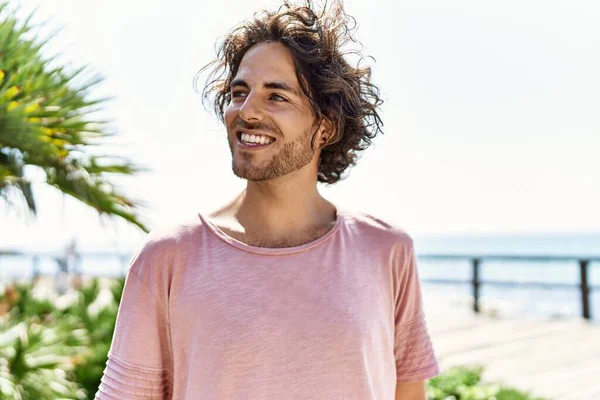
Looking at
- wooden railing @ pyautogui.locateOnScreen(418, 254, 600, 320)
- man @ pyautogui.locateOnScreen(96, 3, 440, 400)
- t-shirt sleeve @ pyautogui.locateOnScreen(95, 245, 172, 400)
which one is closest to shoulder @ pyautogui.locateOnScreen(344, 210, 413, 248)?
man @ pyautogui.locateOnScreen(96, 3, 440, 400)

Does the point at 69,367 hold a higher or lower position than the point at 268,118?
lower

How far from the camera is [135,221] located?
11.6ft

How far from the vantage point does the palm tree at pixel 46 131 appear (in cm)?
290

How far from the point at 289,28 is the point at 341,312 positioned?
28.7 inches

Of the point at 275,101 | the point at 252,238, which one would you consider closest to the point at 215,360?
the point at 252,238

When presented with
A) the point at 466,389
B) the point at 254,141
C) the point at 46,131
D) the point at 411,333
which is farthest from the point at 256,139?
the point at 466,389

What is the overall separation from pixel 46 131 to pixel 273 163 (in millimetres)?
1837

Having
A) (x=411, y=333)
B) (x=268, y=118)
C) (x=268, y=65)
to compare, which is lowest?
(x=411, y=333)

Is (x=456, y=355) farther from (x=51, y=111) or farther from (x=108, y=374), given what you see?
(x=108, y=374)

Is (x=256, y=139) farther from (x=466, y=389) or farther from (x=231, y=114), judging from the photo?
(x=466, y=389)

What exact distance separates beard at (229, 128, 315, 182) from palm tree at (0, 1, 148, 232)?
1611mm

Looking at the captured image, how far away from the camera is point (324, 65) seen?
1.77 meters

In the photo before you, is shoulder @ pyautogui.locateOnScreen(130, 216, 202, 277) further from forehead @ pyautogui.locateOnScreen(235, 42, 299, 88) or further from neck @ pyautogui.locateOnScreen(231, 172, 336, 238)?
forehead @ pyautogui.locateOnScreen(235, 42, 299, 88)

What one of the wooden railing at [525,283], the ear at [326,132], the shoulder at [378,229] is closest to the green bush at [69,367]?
the shoulder at [378,229]
